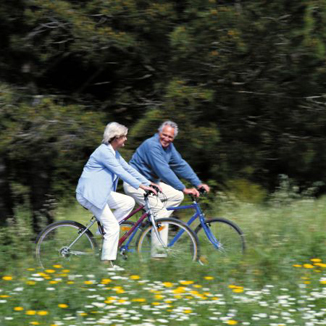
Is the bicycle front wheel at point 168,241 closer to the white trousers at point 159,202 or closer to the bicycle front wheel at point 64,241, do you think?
the white trousers at point 159,202

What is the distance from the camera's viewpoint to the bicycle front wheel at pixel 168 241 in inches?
267

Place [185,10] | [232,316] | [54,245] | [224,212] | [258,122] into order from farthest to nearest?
[258,122], [224,212], [185,10], [54,245], [232,316]

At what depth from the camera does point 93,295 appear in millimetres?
5430

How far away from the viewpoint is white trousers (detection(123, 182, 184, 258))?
6.86 meters

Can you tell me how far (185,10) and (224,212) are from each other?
111 inches

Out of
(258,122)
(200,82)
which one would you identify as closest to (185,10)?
(200,82)

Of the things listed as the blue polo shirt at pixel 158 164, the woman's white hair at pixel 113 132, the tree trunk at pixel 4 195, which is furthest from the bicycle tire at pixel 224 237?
the tree trunk at pixel 4 195

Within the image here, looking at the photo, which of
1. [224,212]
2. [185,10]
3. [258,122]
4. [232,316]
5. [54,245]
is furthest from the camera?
[258,122]

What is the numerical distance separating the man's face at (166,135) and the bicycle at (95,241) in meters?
0.61

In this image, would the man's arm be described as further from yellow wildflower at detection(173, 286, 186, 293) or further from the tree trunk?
the tree trunk

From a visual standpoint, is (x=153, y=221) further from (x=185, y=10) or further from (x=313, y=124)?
(x=313, y=124)

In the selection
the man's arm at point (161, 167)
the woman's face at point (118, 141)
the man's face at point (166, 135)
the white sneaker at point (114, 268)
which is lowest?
the white sneaker at point (114, 268)

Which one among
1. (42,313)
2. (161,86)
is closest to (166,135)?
(161,86)

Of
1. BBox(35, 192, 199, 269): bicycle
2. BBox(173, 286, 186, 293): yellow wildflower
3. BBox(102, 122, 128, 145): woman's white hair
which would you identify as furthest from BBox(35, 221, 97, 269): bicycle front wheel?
BBox(173, 286, 186, 293): yellow wildflower
